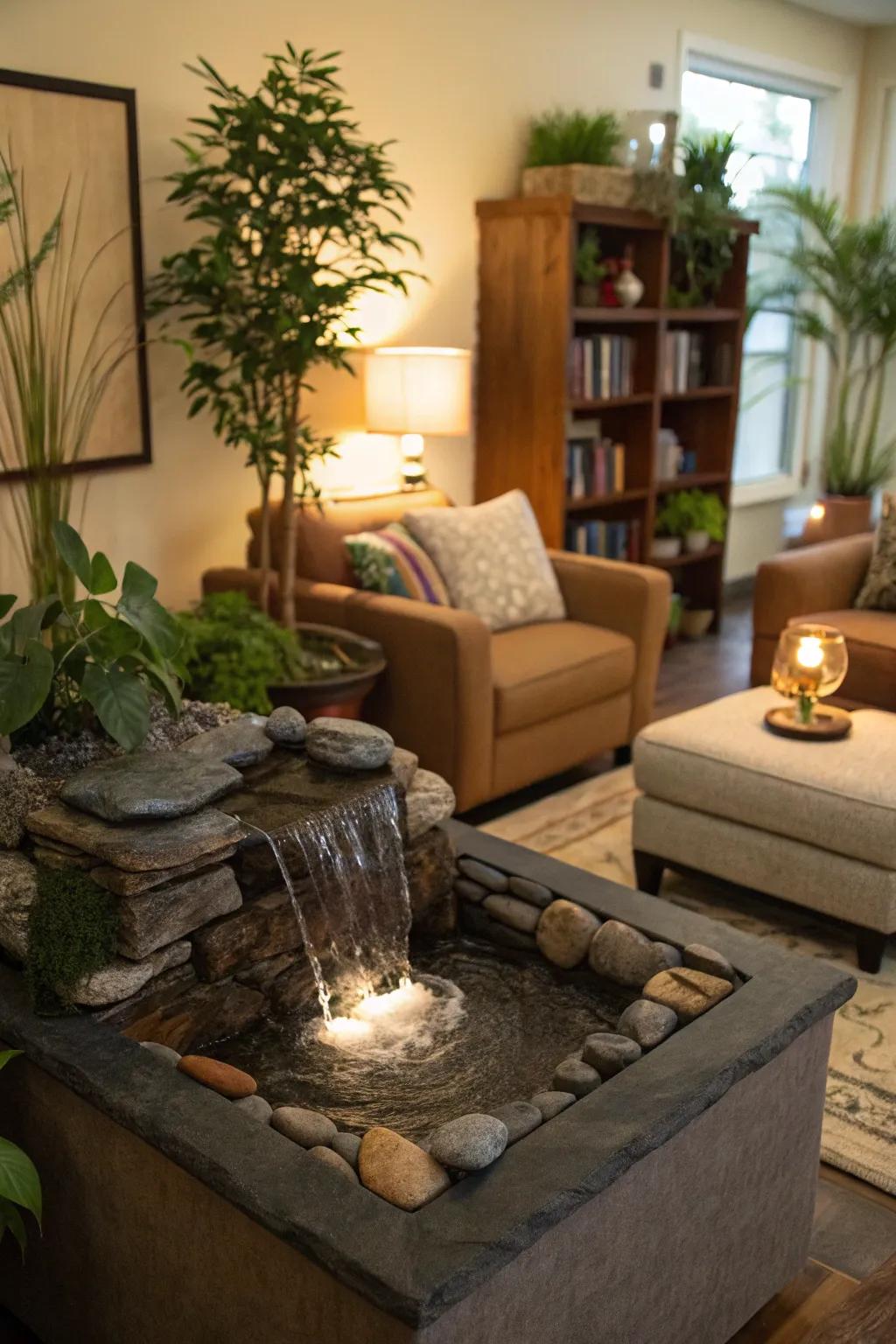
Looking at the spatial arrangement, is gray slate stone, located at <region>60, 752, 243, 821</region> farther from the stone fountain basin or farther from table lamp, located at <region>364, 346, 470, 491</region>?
table lamp, located at <region>364, 346, 470, 491</region>

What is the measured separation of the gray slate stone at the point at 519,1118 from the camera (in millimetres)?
1708

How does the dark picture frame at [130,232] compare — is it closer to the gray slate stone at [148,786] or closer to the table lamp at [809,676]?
the gray slate stone at [148,786]

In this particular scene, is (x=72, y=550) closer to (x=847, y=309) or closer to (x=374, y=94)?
(x=374, y=94)

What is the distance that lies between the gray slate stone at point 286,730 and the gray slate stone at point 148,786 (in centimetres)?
24

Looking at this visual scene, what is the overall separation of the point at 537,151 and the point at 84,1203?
4.06 m

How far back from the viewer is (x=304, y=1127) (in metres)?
1.79

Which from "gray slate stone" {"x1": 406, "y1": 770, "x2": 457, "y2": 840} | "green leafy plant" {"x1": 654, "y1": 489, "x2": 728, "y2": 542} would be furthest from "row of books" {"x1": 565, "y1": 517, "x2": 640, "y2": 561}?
"gray slate stone" {"x1": 406, "y1": 770, "x2": 457, "y2": 840}

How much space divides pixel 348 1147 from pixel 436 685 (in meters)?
1.86

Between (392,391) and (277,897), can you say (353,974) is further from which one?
(392,391)

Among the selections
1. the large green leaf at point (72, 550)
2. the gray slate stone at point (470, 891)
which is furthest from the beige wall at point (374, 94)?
the gray slate stone at point (470, 891)

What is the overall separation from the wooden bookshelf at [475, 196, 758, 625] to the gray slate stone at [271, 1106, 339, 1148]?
315 centimetres

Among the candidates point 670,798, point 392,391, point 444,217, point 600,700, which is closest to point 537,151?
point 444,217

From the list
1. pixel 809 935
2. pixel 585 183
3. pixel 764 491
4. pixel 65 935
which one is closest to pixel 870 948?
pixel 809 935

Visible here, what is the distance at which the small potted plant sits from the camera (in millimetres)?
4727
